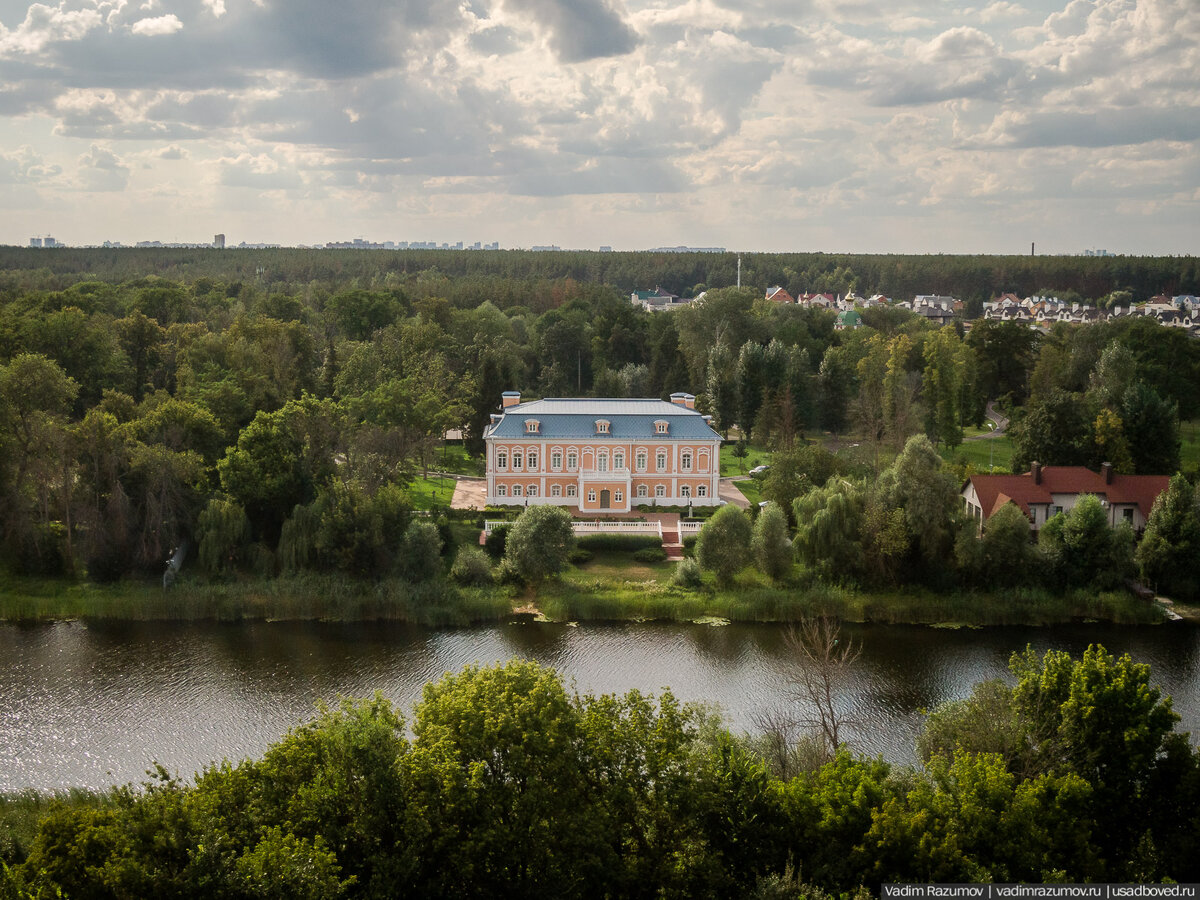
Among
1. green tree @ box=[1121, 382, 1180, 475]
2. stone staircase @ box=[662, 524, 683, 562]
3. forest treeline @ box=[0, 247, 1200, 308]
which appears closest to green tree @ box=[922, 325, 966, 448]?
green tree @ box=[1121, 382, 1180, 475]

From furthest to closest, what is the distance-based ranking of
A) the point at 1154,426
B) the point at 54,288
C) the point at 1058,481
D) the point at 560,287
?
the point at 560,287, the point at 54,288, the point at 1154,426, the point at 1058,481

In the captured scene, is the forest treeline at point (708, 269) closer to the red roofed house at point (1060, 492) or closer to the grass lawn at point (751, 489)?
the grass lawn at point (751, 489)

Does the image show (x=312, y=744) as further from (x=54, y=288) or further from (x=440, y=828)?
(x=54, y=288)

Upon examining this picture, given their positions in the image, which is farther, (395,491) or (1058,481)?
(1058,481)

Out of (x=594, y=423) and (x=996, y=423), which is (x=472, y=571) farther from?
(x=996, y=423)

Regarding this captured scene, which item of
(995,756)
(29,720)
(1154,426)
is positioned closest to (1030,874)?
(995,756)

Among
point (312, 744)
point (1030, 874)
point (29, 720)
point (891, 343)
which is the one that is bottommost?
point (29, 720)

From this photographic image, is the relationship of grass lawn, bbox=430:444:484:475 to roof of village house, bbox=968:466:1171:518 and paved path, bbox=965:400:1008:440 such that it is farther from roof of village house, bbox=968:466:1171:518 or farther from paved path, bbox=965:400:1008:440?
paved path, bbox=965:400:1008:440
